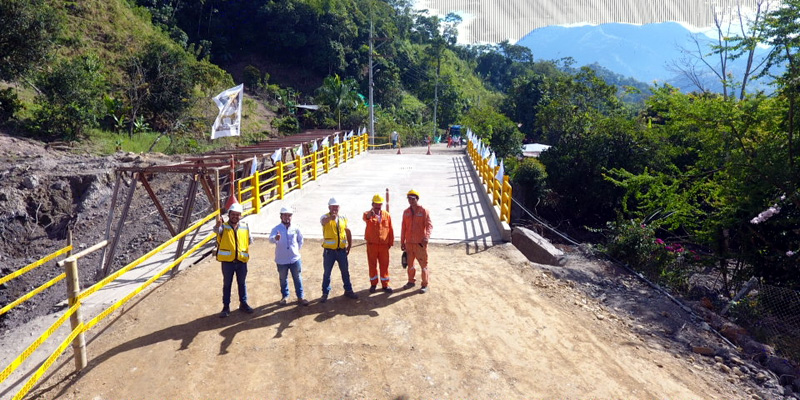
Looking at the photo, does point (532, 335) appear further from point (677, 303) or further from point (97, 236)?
point (97, 236)

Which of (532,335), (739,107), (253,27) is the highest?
(253,27)

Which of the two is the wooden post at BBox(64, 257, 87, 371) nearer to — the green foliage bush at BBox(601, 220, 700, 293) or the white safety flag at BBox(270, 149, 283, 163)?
the white safety flag at BBox(270, 149, 283, 163)

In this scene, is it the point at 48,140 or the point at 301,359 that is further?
the point at 48,140

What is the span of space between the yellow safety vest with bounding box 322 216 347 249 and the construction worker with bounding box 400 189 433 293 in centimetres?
97

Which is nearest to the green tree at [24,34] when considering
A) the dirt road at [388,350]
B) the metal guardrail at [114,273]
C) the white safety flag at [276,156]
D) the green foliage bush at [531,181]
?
the metal guardrail at [114,273]

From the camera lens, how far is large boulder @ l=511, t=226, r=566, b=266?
9.09m

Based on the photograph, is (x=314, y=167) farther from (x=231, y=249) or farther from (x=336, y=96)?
(x=336, y=96)

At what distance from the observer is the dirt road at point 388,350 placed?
4406 mm

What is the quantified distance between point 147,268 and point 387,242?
4.58 metres

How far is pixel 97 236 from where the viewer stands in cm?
1574

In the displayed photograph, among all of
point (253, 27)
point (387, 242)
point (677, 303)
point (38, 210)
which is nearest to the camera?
point (387, 242)

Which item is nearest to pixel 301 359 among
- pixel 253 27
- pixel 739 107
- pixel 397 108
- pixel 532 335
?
pixel 532 335

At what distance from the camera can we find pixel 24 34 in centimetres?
1989

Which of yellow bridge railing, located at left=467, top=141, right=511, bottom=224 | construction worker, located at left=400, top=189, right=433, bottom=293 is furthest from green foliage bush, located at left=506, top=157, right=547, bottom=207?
construction worker, located at left=400, top=189, right=433, bottom=293
